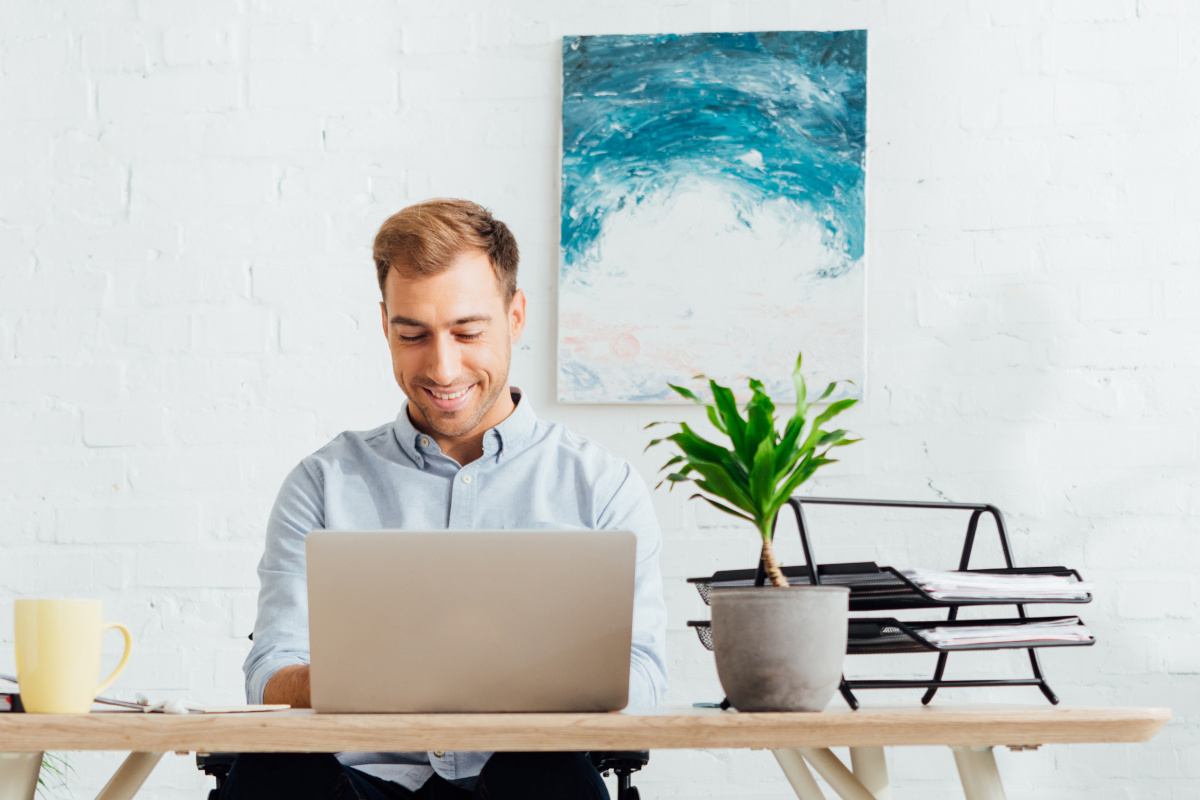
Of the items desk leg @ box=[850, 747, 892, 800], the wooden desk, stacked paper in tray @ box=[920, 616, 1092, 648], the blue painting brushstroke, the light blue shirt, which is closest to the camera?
the wooden desk

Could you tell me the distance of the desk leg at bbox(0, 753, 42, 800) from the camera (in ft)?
2.78

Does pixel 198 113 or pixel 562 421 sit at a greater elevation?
pixel 198 113

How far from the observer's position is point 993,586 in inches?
38.8

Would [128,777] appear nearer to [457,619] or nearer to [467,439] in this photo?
[457,619]

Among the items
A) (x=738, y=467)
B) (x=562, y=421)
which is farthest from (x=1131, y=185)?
(x=738, y=467)

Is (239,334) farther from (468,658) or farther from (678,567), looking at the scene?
(468,658)

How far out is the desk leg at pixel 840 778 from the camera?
927 millimetres

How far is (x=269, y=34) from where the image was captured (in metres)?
2.42

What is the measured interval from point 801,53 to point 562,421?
915mm

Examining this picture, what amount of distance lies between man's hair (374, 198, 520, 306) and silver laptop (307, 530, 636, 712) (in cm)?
82

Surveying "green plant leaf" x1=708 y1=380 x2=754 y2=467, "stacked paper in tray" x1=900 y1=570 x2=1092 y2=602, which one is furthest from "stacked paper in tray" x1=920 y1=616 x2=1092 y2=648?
"green plant leaf" x1=708 y1=380 x2=754 y2=467

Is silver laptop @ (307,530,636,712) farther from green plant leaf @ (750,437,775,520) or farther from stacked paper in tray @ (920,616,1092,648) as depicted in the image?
stacked paper in tray @ (920,616,1092,648)

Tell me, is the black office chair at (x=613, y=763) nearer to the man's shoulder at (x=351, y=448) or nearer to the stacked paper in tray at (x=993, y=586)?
the man's shoulder at (x=351, y=448)

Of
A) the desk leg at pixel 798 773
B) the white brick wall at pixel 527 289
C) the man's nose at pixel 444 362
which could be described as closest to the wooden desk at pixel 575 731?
the desk leg at pixel 798 773
